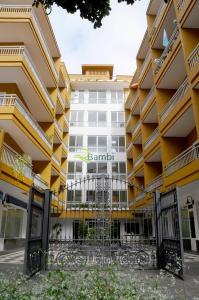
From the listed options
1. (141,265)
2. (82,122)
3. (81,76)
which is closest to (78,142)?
(82,122)

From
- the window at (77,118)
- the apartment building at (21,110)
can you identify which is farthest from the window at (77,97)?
the apartment building at (21,110)

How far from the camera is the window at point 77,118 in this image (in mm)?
33881

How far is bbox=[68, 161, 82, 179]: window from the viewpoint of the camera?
103 feet

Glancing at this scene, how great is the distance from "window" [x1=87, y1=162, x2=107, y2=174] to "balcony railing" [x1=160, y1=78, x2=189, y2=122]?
15447 millimetres

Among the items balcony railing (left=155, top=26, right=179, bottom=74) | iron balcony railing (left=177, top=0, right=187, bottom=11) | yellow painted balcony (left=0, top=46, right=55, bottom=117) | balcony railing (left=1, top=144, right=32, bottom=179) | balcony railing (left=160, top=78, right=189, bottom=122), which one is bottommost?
balcony railing (left=1, top=144, right=32, bottom=179)

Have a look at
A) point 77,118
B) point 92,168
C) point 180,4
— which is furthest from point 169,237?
point 77,118

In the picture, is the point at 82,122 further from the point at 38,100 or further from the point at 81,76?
the point at 38,100

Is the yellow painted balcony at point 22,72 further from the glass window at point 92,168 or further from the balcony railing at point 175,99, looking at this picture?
the glass window at point 92,168

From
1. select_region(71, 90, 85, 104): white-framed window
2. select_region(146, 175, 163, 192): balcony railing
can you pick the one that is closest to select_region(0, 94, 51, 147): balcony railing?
select_region(146, 175, 163, 192): balcony railing

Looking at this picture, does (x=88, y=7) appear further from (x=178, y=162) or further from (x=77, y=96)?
(x=77, y=96)

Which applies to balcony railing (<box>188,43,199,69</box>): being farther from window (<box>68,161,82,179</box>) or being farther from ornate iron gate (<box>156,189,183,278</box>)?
window (<box>68,161,82,179</box>)

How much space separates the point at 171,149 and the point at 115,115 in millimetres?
18435

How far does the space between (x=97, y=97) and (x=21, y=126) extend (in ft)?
73.4

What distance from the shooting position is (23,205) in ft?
64.8
